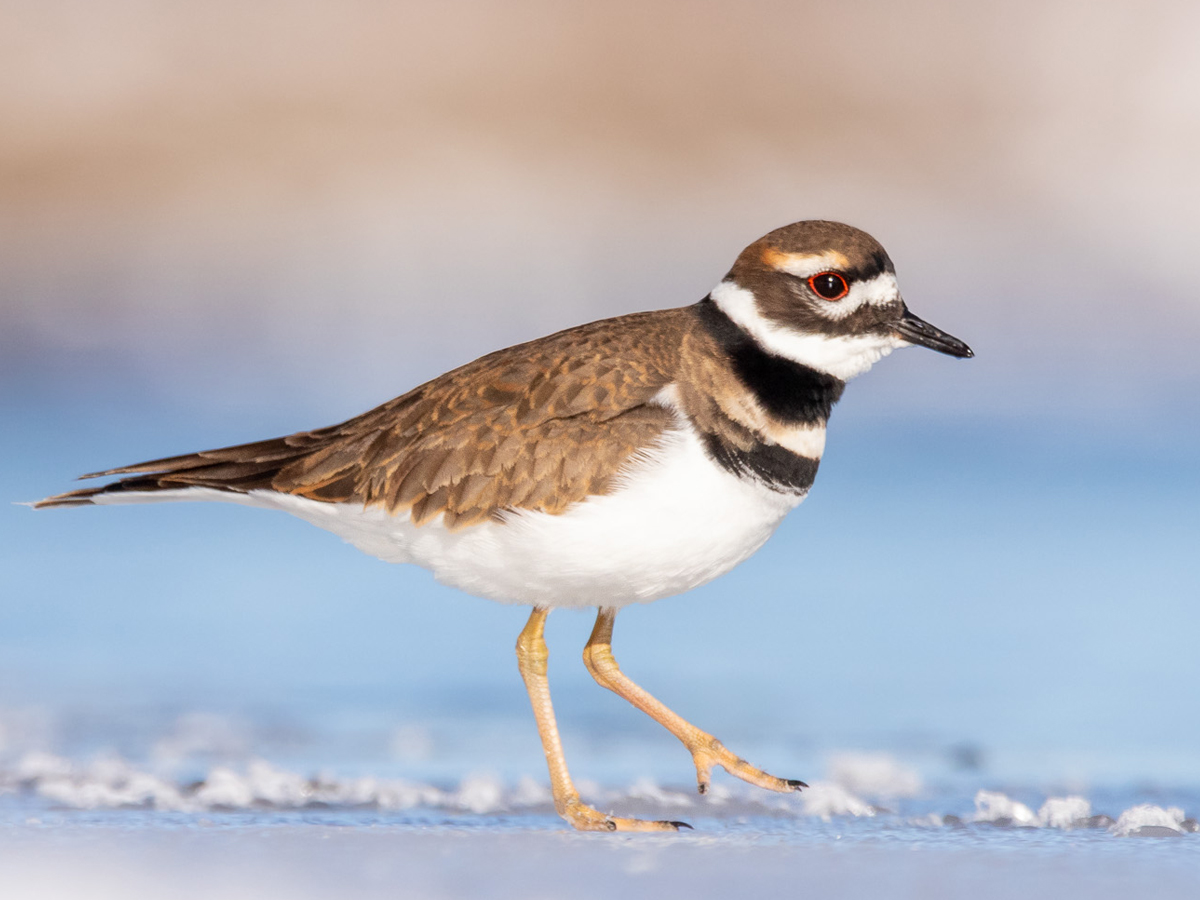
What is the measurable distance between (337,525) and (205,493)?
18.8 inches

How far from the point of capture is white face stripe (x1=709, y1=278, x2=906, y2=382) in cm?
475

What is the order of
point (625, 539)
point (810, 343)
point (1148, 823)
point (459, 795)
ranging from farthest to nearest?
point (459, 795)
point (1148, 823)
point (810, 343)
point (625, 539)

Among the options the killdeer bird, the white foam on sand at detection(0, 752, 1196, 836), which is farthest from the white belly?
the white foam on sand at detection(0, 752, 1196, 836)

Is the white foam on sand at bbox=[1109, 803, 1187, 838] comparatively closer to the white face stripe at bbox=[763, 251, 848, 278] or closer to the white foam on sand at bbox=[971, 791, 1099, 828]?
the white foam on sand at bbox=[971, 791, 1099, 828]

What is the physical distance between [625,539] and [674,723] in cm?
95

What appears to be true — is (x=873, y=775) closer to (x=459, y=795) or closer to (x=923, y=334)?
(x=459, y=795)

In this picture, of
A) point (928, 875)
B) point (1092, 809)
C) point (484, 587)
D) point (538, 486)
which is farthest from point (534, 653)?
point (1092, 809)

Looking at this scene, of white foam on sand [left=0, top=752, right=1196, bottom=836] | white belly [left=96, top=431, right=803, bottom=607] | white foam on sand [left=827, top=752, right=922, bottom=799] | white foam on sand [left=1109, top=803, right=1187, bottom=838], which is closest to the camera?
white belly [left=96, top=431, right=803, bottom=607]

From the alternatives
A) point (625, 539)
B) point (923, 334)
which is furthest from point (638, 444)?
point (923, 334)

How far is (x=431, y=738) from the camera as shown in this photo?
19.0 feet

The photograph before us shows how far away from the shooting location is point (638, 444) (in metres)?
4.64

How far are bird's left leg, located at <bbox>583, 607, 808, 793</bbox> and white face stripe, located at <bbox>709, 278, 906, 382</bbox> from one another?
116 cm

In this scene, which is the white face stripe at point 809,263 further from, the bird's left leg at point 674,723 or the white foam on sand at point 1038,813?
the white foam on sand at point 1038,813

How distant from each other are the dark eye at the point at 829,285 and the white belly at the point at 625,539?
0.61 metres
